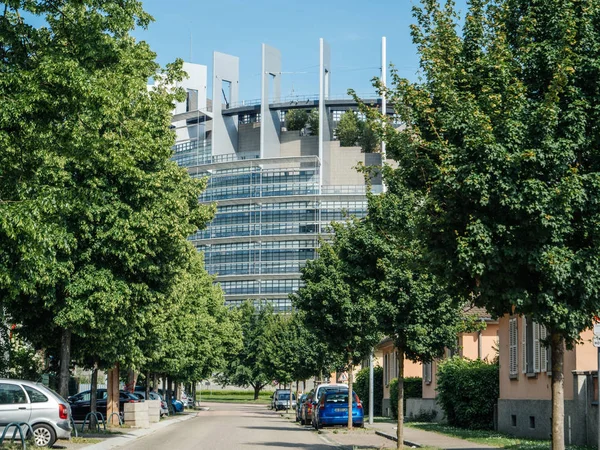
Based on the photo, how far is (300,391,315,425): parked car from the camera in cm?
4384

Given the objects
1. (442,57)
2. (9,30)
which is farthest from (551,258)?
(9,30)

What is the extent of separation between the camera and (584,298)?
14164 mm

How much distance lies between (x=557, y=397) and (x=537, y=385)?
564 inches

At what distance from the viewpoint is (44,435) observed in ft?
75.7

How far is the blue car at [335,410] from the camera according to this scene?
37688 millimetres

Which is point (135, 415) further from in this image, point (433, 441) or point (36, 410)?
point (433, 441)

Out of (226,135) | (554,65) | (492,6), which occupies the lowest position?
(554,65)

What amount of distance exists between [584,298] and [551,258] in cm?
93

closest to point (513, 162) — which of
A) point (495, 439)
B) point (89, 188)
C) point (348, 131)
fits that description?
point (89, 188)

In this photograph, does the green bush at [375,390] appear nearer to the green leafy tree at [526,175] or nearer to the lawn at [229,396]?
the green leafy tree at [526,175]

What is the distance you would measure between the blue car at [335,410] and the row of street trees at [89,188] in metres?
6.96

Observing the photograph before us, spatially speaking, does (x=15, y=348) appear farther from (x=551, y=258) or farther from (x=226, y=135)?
(x=226, y=135)

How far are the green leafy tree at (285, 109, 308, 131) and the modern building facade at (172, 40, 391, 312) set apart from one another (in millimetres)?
1640

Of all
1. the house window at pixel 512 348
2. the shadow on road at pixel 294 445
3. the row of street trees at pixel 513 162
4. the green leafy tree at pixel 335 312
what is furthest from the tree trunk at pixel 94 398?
the row of street trees at pixel 513 162
